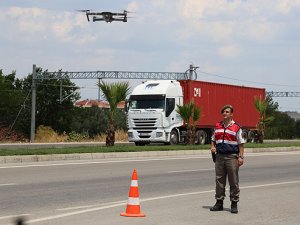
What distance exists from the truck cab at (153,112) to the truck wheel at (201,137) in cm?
324

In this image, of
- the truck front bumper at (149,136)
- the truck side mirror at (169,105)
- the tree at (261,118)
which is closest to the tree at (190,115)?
the truck side mirror at (169,105)

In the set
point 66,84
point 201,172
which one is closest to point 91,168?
point 201,172

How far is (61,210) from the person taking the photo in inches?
444

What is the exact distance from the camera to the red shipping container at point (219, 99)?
39.5 m

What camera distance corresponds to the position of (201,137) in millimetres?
41219

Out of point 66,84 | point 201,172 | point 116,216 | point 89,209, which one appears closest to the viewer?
point 116,216

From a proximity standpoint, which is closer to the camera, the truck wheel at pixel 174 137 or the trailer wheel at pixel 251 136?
the truck wheel at pixel 174 137

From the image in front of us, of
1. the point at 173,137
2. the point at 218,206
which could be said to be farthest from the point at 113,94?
the point at 218,206

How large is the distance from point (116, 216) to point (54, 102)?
220 ft

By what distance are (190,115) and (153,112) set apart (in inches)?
76.5

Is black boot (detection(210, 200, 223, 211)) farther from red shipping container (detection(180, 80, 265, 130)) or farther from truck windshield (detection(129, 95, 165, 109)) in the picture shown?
red shipping container (detection(180, 80, 265, 130))

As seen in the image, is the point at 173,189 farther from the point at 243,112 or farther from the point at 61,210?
the point at 243,112

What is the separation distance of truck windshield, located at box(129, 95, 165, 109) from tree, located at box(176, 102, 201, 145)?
0.99 meters

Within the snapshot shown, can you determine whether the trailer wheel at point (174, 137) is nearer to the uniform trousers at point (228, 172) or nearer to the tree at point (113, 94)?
the tree at point (113, 94)
